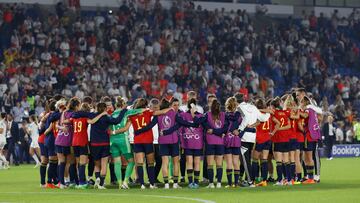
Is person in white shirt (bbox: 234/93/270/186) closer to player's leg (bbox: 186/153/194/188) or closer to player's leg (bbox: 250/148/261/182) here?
player's leg (bbox: 250/148/261/182)

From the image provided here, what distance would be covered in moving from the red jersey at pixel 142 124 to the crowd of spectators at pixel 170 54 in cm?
1774

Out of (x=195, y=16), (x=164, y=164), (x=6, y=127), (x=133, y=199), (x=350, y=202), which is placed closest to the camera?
(x=350, y=202)

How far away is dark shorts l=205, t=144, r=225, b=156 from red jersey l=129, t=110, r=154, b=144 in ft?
4.55

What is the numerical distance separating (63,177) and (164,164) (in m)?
2.66

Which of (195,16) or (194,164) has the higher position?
(195,16)

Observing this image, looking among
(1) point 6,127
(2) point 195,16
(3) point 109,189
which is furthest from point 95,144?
(2) point 195,16

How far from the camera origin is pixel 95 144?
27.0 m

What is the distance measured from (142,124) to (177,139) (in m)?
0.97

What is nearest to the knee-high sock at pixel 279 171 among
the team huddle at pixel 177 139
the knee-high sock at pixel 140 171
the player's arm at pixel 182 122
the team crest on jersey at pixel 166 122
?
the team huddle at pixel 177 139

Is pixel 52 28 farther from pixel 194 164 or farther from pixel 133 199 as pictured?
pixel 133 199

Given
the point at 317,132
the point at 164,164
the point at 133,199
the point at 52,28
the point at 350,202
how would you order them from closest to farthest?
1. the point at 350,202
2. the point at 133,199
3. the point at 164,164
4. the point at 317,132
5. the point at 52,28

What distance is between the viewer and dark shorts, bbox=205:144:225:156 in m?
26.8

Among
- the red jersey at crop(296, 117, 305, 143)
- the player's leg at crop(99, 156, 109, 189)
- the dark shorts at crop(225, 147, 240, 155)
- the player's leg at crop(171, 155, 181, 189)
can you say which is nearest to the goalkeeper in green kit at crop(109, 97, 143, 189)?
the player's leg at crop(99, 156, 109, 189)

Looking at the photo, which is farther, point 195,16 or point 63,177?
point 195,16
